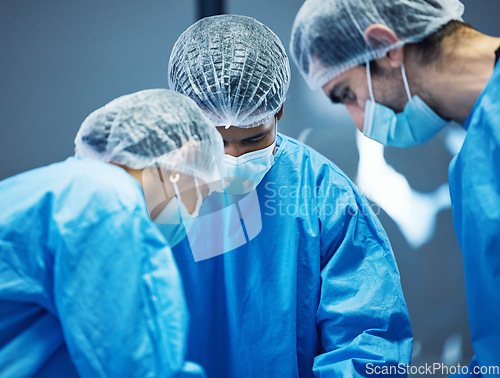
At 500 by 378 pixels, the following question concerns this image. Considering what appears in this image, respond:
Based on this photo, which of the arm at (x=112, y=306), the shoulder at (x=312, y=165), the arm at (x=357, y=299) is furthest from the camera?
the shoulder at (x=312, y=165)

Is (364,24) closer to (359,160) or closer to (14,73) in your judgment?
(359,160)

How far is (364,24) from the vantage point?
1018 millimetres

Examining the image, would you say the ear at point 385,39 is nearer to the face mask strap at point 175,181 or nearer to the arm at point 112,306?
the face mask strap at point 175,181

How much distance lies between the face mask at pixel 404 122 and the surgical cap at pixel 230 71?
359mm

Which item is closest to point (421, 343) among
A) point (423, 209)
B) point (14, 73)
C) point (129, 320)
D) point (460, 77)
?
point (423, 209)

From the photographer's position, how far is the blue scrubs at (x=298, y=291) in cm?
128

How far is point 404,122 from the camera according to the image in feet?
3.51

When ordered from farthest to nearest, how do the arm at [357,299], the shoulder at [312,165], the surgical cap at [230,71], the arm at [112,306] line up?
the shoulder at [312,165] → the surgical cap at [230,71] → the arm at [357,299] → the arm at [112,306]

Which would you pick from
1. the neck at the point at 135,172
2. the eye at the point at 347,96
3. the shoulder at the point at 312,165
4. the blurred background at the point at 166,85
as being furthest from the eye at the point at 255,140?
the blurred background at the point at 166,85

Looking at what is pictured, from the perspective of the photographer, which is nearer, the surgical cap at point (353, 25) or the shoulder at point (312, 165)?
the surgical cap at point (353, 25)

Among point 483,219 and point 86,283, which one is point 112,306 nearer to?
point 86,283

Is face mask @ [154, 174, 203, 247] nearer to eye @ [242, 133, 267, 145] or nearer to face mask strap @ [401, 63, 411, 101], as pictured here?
eye @ [242, 133, 267, 145]

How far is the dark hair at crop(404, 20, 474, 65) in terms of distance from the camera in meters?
1.00

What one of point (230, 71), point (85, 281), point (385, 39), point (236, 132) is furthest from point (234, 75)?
point (85, 281)
